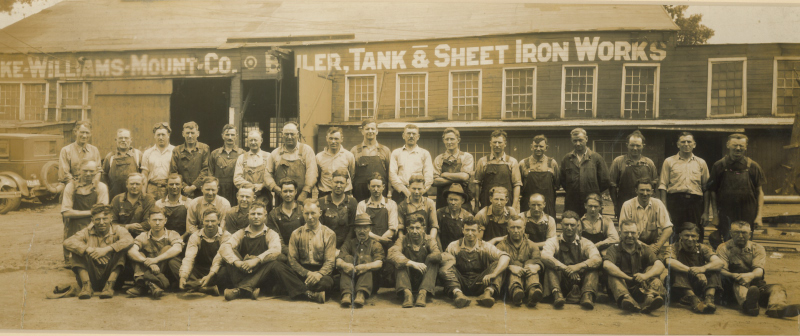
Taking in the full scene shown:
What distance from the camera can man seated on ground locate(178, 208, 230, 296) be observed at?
19.9ft

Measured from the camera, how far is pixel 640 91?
25.3ft

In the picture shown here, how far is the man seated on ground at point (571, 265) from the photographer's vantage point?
5.89 m

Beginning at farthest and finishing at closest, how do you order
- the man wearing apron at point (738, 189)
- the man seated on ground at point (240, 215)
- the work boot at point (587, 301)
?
1. the man wearing apron at point (738, 189)
2. the man seated on ground at point (240, 215)
3. the work boot at point (587, 301)

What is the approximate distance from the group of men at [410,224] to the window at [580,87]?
1.22 meters

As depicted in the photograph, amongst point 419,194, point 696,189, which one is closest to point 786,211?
point 696,189

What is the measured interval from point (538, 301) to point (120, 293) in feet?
14.2

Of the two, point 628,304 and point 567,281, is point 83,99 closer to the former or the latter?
point 567,281

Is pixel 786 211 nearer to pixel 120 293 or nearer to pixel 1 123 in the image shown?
pixel 120 293

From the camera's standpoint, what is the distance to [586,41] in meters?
7.73

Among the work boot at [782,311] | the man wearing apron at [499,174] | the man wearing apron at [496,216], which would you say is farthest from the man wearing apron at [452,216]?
the work boot at [782,311]

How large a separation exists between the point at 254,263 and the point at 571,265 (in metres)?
3.18

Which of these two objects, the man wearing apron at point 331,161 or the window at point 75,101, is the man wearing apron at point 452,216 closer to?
the man wearing apron at point 331,161

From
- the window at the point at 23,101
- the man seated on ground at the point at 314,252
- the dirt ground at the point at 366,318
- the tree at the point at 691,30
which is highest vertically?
the tree at the point at 691,30

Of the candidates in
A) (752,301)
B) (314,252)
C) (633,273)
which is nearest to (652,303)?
(633,273)
